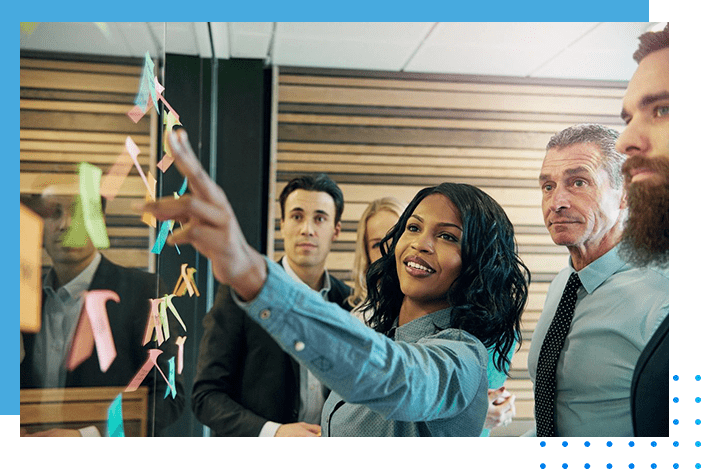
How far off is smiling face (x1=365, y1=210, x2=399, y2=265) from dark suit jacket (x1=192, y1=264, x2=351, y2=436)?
123mm

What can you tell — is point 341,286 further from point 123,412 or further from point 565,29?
point 565,29

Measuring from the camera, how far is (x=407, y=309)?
5.07 ft

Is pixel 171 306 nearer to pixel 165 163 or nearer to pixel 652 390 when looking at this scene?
pixel 165 163

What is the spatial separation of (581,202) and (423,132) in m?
0.48

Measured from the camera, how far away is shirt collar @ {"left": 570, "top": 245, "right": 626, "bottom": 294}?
1632 millimetres

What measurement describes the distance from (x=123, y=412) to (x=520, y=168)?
1.25m

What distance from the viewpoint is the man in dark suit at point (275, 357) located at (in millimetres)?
1655

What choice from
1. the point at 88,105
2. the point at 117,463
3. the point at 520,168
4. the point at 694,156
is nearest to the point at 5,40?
the point at 88,105

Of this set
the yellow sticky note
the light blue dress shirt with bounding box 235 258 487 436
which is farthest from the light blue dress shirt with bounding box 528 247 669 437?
the yellow sticky note

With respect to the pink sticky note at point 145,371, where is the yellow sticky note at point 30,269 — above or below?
above

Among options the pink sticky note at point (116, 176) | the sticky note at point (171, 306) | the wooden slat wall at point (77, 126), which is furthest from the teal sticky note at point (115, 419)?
the pink sticky note at point (116, 176)

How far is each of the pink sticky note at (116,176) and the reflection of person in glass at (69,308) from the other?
0.08 m

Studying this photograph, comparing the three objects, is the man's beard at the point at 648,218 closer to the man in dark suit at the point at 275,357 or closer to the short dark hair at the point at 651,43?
the short dark hair at the point at 651,43

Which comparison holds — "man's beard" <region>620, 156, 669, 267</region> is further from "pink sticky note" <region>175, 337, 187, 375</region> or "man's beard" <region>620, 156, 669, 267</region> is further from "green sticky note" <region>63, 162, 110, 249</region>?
"green sticky note" <region>63, 162, 110, 249</region>
